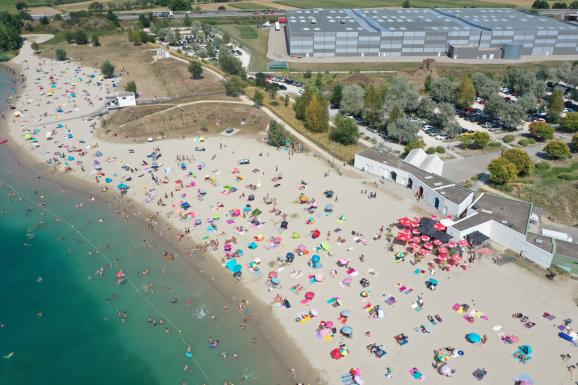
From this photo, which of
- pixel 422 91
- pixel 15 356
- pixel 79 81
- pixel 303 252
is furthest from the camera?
pixel 79 81

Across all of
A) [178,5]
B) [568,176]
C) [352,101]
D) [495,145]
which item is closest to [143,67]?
[352,101]

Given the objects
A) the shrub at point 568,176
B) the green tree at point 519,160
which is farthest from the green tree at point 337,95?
the shrub at point 568,176

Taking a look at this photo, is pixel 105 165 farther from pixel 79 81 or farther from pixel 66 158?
pixel 79 81

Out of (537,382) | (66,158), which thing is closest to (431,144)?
(537,382)

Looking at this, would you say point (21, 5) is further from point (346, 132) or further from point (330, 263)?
point (330, 263)

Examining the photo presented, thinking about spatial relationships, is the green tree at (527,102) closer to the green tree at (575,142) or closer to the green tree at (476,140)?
the green tree at (575,142)

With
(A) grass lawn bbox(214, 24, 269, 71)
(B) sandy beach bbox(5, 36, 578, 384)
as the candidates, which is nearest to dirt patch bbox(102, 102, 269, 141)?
(B) sandy beach bbox(5, 36, 578, 384)
